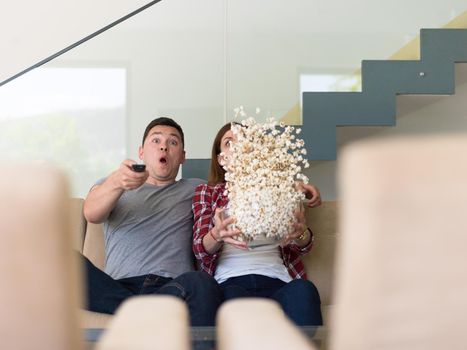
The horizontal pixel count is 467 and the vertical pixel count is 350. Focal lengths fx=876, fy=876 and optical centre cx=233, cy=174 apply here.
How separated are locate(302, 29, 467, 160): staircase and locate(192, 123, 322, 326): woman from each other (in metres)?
1.26

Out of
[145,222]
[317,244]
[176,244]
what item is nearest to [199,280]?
[176,244]

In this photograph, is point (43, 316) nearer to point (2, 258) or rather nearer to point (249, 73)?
point (2, 258)

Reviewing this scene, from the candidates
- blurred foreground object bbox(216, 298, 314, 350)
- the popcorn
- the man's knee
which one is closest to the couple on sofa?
the man's knee

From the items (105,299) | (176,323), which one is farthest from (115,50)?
(176,323)

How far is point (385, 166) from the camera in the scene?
2.75 feet

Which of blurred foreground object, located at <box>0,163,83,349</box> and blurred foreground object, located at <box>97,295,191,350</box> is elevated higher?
blurred foreground object, located at <box>0,163,83,349</box>

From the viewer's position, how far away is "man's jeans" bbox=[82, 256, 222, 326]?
304 centimetres

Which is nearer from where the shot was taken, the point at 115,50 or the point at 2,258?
the point at 2,258

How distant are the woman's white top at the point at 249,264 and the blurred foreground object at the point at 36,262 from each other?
2645mm

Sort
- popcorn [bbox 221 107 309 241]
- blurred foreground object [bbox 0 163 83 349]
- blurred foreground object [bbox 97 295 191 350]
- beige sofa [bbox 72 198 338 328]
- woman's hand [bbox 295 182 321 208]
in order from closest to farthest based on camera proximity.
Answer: blurred foreground object [bbox 0 163 83 349], blurred foreground object [bbox 97 295 191 350], popcorn [bbox 221 107 309 241], woman's hand [bbox 295 182 321 208], beige sofa [bbox 72 198 338 328]

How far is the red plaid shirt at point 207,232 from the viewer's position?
3.52 meters

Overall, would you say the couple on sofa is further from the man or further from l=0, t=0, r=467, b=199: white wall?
l=0, t=0, r=467, b=199: white wall

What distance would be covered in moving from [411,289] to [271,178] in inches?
84.4

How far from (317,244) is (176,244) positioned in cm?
65
